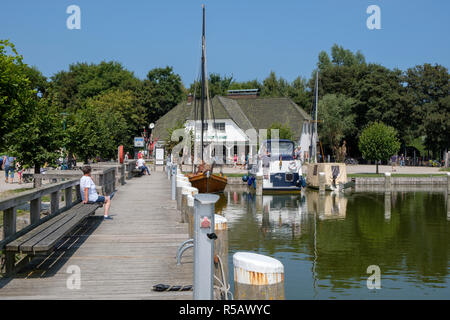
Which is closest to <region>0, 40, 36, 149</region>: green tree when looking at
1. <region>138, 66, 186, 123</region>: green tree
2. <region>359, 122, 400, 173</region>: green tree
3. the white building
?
<region>359, 122, 400, 173</region>: green tree

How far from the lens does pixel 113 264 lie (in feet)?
30.0

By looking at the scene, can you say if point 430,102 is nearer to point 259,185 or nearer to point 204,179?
point 259,185

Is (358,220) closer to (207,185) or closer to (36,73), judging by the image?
(207,185)

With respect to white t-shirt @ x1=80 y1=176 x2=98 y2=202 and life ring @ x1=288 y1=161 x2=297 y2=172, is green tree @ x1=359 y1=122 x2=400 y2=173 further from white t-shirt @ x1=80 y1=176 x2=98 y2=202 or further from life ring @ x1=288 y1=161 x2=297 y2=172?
white t-shirt @ x1=80 y1=176 x2=98 y2=202

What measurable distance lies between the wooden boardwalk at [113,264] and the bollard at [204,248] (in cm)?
102

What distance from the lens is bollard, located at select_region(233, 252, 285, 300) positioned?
595cm

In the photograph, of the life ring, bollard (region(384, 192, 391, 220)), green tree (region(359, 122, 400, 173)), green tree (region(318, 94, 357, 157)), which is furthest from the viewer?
green tree (region(318, 94, 357, 157))

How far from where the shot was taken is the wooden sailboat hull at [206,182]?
34.3 m

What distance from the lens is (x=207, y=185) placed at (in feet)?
114

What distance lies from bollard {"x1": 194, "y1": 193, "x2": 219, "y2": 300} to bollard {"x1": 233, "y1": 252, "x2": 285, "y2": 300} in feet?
1.23

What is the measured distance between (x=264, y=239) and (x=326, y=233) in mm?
3113

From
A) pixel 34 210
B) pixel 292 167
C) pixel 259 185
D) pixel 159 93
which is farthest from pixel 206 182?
pixel 159 93

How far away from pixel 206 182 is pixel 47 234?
84.7ft

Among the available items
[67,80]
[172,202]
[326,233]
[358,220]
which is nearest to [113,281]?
[172,202]
